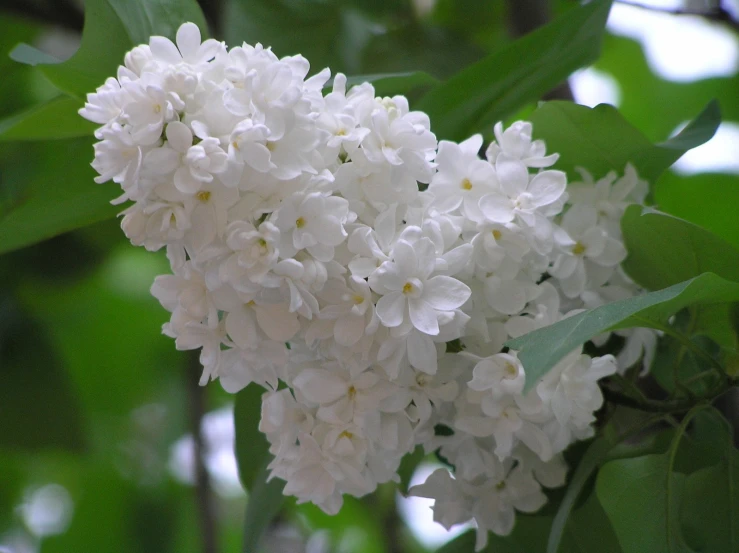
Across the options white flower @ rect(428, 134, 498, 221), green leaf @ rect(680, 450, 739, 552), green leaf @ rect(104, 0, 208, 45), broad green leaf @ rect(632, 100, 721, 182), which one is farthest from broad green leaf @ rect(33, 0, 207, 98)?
green leaf @ rect(680, 450, 739, 552)

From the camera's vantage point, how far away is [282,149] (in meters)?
0.46

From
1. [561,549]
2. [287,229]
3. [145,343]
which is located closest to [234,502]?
[145,343]

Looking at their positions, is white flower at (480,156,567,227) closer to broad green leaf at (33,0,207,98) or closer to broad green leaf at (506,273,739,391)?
broad green leaf at (506,273,739,391)

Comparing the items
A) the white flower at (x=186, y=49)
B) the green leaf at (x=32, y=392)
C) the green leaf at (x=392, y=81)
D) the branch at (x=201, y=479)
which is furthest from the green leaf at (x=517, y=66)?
the green leaf at (x=32, y=392)

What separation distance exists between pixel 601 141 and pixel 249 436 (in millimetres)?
393

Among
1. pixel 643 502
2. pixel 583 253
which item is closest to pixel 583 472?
pixel 643 502

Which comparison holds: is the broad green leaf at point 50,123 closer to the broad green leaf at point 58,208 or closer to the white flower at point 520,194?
the broad green leaf at point 58,208

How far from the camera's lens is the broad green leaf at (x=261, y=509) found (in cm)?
71

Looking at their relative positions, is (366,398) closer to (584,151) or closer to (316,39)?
(584,151)

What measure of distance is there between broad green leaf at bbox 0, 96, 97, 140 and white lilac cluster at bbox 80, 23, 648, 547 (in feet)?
0.70

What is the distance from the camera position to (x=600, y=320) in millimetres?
445

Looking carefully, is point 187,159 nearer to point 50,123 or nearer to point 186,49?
point 186,49

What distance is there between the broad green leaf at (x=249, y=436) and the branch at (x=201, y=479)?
1.21 feet

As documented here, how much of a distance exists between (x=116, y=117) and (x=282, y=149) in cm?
10
